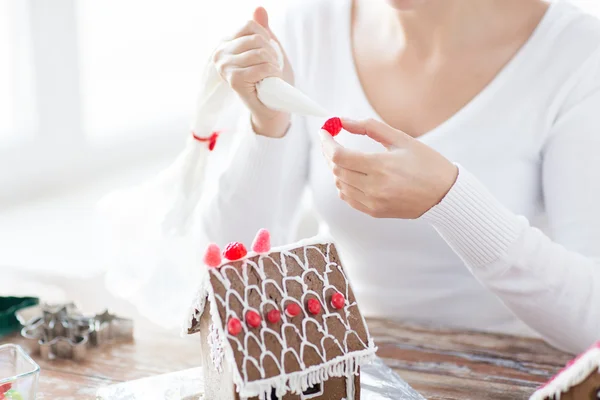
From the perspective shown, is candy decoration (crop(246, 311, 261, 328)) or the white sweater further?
the white sweater

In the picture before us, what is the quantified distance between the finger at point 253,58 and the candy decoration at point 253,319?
0.38 meters

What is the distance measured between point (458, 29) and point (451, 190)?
438 millimetres

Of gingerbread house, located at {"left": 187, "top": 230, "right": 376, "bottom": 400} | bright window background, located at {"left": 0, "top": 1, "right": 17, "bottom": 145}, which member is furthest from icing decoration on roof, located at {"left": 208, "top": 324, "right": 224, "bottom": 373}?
bright window background, located at {"left": 0, "top": 1, "right": 17, "bottom": 145}

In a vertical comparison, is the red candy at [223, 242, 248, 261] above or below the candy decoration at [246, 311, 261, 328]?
above

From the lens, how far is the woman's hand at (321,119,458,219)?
2.88ft

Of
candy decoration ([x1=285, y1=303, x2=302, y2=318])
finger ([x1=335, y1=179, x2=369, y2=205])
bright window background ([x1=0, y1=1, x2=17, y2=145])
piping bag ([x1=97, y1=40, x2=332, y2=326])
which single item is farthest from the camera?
bright window background ([x1=0, y1=1, x2=17, y2=145])

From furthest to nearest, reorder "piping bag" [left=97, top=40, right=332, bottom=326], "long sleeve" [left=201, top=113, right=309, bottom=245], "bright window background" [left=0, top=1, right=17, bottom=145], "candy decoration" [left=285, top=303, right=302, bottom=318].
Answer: "bright window background" [left=0, top=1, right=17, bottom=145] < "long sleeve" [left=201, top=113, right=309, bottom=245] < "piping bag" [left=97, top=40, right=332, bottom=326] < "candy decoration" [left=285, top=303, right=302, bottom=318]

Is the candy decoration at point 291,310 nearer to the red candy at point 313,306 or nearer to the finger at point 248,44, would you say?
the red candy at point 313,306

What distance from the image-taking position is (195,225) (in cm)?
133

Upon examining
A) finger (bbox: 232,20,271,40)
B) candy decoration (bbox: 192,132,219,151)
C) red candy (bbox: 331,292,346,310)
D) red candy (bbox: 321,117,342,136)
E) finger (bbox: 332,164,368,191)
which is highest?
finger (bbox: 232,20,271,40)

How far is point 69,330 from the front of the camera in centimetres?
112

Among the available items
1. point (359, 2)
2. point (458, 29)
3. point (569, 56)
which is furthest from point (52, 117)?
point (569, 56)

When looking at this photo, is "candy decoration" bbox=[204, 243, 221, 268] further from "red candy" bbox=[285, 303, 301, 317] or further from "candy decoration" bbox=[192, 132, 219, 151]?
"candy decoration" bbox=[192, 132, 219, 151]

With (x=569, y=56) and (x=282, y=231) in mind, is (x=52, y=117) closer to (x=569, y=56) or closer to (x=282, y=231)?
(x=282, y=231)
